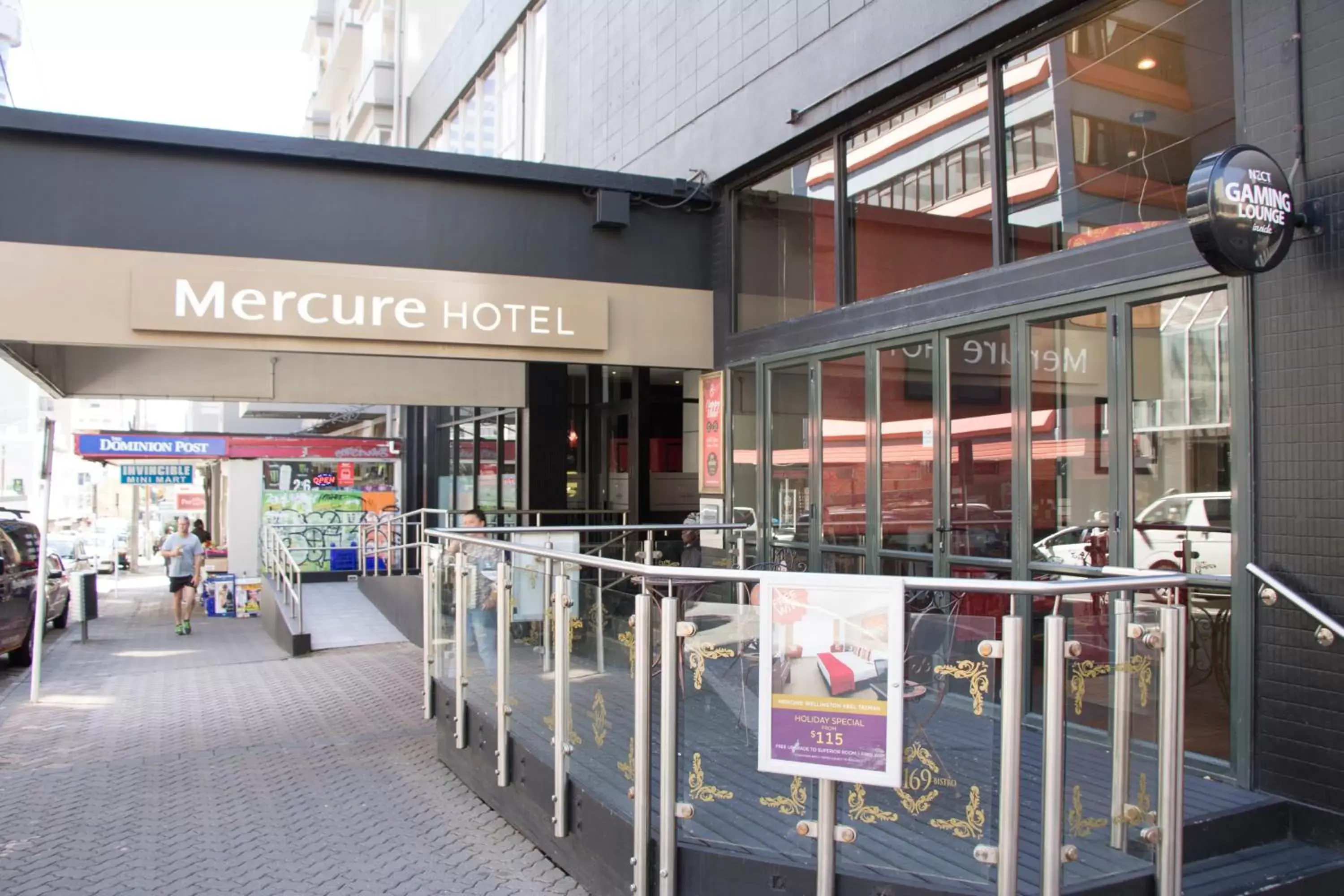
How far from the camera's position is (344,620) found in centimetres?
1488

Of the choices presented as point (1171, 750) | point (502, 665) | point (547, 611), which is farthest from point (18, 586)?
point (1171, 750)

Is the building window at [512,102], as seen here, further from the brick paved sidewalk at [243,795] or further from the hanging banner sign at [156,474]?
the hanging banner sign at [156,474]

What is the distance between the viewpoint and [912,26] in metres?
7.50

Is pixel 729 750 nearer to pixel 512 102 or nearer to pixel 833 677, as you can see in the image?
pixel 833 677

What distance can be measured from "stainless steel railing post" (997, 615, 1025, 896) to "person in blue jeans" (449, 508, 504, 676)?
11.1 feet

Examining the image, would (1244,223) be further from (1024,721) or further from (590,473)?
(590,473)

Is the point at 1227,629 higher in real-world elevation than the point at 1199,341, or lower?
lower

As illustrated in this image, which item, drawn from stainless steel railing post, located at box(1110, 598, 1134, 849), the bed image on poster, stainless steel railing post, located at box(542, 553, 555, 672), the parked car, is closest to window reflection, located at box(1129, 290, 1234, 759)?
stainless steel railing post, located at box(1110, 598, 1134, 849)

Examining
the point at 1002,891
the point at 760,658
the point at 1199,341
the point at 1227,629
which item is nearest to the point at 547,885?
the point at 760,658

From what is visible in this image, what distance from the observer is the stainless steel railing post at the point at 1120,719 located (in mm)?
3896

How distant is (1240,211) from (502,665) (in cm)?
452

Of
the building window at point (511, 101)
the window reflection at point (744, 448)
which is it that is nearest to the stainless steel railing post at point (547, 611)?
the window reflection at point (744, 448)

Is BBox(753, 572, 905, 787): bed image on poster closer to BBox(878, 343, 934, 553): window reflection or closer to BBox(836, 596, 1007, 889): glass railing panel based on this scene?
BBox(836, 596, 1007, 889): glass railing panel

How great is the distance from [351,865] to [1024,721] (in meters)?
3.61
